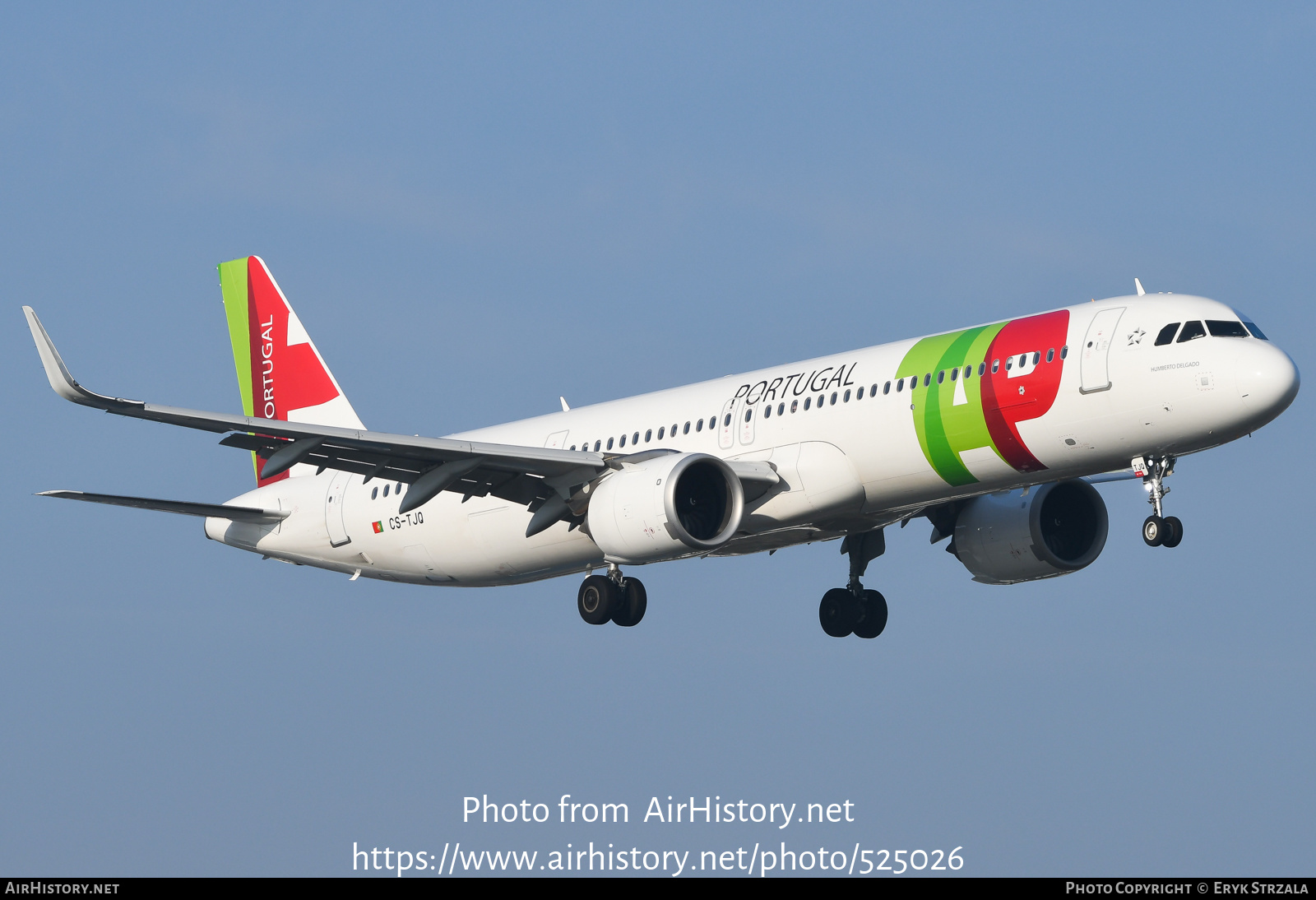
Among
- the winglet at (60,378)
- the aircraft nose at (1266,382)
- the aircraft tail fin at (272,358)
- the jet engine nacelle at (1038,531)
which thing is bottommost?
the winglet at (60,378)

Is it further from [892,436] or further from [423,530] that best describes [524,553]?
[892,436]

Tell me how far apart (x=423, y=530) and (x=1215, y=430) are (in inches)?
678

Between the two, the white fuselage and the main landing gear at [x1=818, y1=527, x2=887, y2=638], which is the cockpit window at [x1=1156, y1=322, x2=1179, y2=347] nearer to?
the white fuselage

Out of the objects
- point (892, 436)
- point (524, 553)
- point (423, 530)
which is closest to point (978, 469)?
point (892, 436)

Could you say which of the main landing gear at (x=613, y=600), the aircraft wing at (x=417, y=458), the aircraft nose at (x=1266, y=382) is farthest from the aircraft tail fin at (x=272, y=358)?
the aircraft nose at (x=1266, y=382)

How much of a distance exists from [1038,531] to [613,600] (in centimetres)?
914

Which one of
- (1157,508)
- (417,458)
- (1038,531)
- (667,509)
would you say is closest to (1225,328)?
(1157,508)

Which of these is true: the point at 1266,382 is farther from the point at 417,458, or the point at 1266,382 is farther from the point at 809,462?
the point at 417,458

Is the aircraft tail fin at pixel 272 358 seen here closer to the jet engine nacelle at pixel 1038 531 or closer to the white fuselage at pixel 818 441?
the white fuselage at pixel 818 441

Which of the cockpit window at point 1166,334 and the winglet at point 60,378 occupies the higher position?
the cockpit window at point 1166,334

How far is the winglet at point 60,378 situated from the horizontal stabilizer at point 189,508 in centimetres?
351

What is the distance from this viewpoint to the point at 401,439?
34.5m

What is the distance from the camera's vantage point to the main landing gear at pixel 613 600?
37125mm

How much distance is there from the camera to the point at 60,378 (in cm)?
2997
